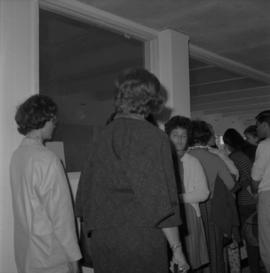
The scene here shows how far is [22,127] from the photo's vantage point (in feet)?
5.79

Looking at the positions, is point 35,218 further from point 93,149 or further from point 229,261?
point 229,261

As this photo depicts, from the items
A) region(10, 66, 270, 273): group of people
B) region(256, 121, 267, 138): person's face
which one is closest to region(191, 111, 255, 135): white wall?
region(256, 121, 267, 138): person's face

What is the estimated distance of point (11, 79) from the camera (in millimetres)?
2008

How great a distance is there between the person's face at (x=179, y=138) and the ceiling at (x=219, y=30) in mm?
867

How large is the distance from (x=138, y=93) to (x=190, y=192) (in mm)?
1025

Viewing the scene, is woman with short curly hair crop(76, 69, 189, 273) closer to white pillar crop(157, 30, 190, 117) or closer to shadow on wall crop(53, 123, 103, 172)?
shadow on wall crop(53, 123, 103, 172)

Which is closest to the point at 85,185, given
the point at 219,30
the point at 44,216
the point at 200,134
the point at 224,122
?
the point at 44,216

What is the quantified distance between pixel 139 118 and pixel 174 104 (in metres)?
1.72

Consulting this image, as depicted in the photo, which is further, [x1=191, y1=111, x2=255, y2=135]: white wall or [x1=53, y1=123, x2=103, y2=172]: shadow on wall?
[x1=191, y1=111, x2=255, y2=135]: white wall

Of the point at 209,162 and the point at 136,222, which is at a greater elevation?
the point at 209,162

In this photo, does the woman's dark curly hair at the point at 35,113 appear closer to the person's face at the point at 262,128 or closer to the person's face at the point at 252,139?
the person's face at the point at 262,128

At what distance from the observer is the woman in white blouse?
2250 mm

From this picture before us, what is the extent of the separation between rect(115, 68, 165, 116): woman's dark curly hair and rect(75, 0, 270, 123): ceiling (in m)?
1.23

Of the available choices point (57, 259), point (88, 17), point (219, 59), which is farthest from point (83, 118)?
point (219, 59)
